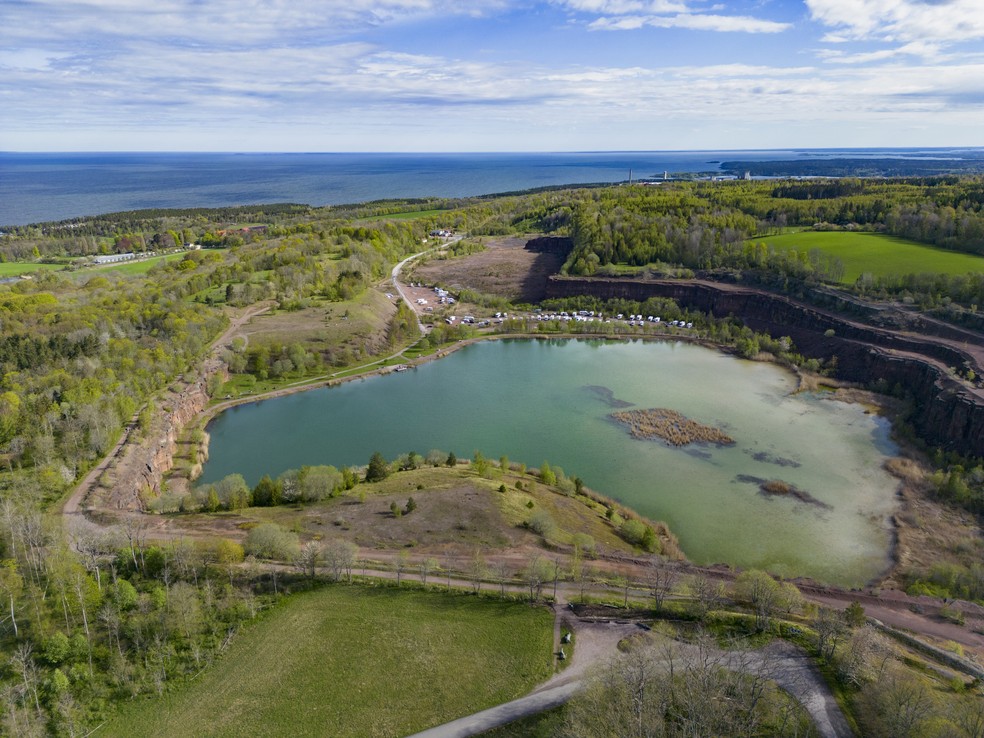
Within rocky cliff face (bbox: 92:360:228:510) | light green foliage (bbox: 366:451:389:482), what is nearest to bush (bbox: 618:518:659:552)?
light green foliage (bbox: 366:451:389:482)

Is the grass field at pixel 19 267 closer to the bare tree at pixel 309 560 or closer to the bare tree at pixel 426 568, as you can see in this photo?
the bare tree at pixel 309 560

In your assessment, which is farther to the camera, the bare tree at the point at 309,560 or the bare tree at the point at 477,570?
the bare tree at the point at 309,560

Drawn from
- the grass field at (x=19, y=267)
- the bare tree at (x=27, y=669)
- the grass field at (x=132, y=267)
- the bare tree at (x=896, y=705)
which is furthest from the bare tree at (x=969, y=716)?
the grass field at (x=19, y=267)

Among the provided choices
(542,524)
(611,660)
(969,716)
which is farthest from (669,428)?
(969,716)

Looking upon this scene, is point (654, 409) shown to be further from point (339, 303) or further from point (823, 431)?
point (339, 303)

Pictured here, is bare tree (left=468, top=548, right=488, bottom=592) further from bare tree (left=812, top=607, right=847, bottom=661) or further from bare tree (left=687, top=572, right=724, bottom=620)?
bare tree (left=812, top=607, right=847, bottom=661)
